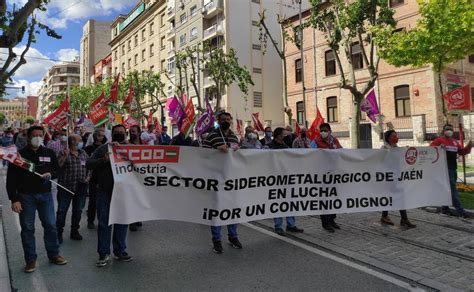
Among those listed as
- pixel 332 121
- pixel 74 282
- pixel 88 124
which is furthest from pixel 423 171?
pixel 332 121

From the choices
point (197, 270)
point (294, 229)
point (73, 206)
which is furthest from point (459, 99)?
point (73, 206)

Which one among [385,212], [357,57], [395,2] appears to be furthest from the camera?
[357,57]

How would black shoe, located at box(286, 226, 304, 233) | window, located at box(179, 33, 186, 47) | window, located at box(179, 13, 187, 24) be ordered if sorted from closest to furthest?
1. black shoe, located at box(286, 226, 304, 233)
2. window, located at box(179, 33, 186, 47)
3. window, located at box(179, 13, 187, 24)

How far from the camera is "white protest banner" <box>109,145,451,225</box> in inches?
217

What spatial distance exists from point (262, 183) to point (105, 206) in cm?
233

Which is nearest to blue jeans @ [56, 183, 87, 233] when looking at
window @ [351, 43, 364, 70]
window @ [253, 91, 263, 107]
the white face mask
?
the white face mask

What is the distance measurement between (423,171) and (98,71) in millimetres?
77344

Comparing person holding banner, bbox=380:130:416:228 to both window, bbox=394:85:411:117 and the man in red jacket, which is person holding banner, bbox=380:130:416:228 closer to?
the man in red jacket

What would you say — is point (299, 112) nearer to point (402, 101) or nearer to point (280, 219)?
point (402, 101)

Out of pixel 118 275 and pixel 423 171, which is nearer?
pixel 118 275

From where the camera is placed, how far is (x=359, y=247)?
6145 mm

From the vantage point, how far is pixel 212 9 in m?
38.2

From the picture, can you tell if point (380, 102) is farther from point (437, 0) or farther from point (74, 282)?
point (74, 282)

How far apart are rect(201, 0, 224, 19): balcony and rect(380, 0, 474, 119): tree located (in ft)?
85.0
